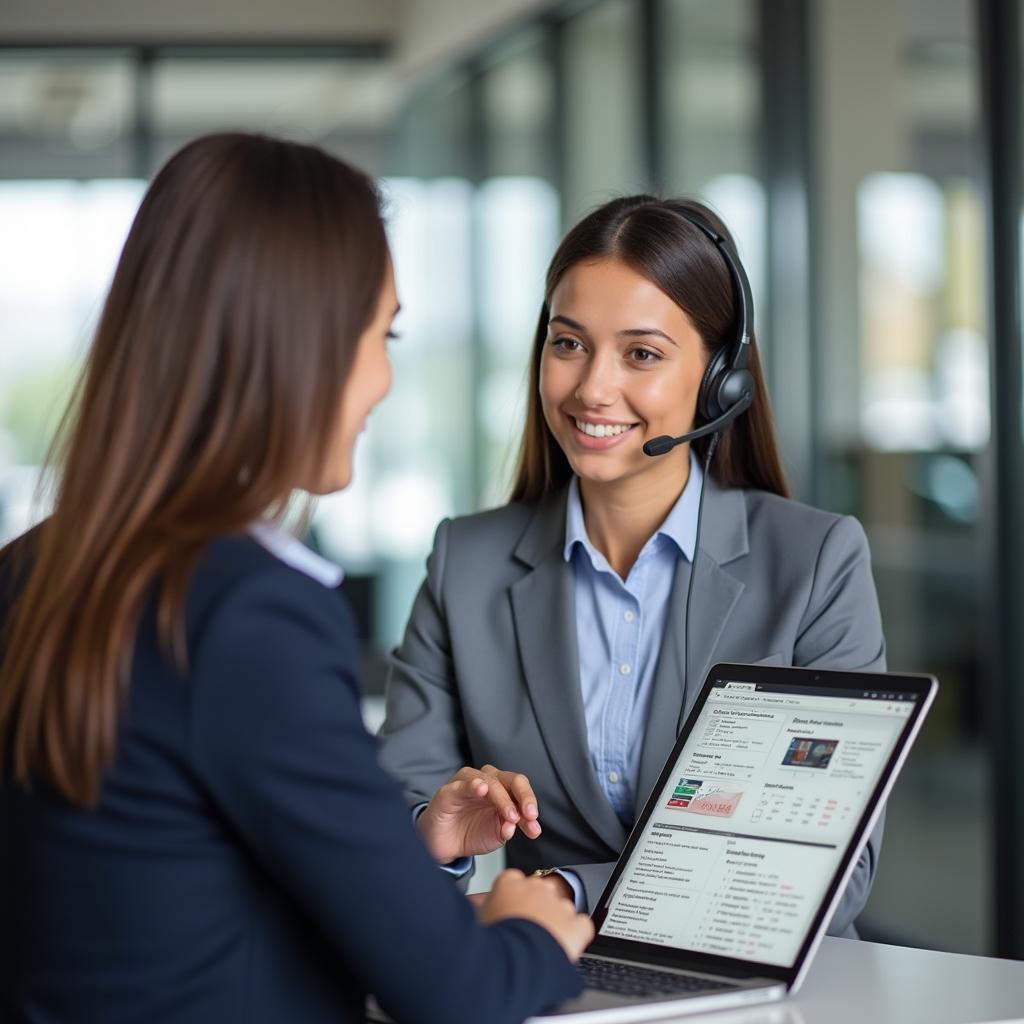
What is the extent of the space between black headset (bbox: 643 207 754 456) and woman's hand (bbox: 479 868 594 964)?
29.5 inches

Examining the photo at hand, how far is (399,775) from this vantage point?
1.89 m

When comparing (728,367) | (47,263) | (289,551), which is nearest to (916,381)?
(728,367)

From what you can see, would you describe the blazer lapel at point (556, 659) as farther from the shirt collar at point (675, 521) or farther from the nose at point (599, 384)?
the nose at point (599, 384)

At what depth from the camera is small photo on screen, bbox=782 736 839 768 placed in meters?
1.35

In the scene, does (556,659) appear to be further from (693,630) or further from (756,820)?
(756,820)

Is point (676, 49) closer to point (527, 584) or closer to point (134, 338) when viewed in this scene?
point (527, 584)

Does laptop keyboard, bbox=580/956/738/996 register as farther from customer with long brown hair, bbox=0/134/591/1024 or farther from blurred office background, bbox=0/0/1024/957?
blurred office background, bbox=0/0/1024/957

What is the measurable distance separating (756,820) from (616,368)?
69 cm

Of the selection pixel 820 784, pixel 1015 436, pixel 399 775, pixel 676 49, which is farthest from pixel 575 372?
pixel 676 49

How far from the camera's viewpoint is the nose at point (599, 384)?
1.85 m

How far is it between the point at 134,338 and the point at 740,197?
121 inches

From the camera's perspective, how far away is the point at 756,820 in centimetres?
136

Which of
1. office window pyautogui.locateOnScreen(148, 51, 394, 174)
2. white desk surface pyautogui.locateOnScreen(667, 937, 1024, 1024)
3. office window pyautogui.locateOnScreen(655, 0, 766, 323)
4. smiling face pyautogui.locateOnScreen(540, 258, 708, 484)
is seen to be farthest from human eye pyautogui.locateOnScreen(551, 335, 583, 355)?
office window pyautogui.locateOnScreen(148, 51, 394, 174)

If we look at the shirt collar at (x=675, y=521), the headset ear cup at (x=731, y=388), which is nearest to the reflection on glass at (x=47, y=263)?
the shirt collar at (x=675, y=521)
